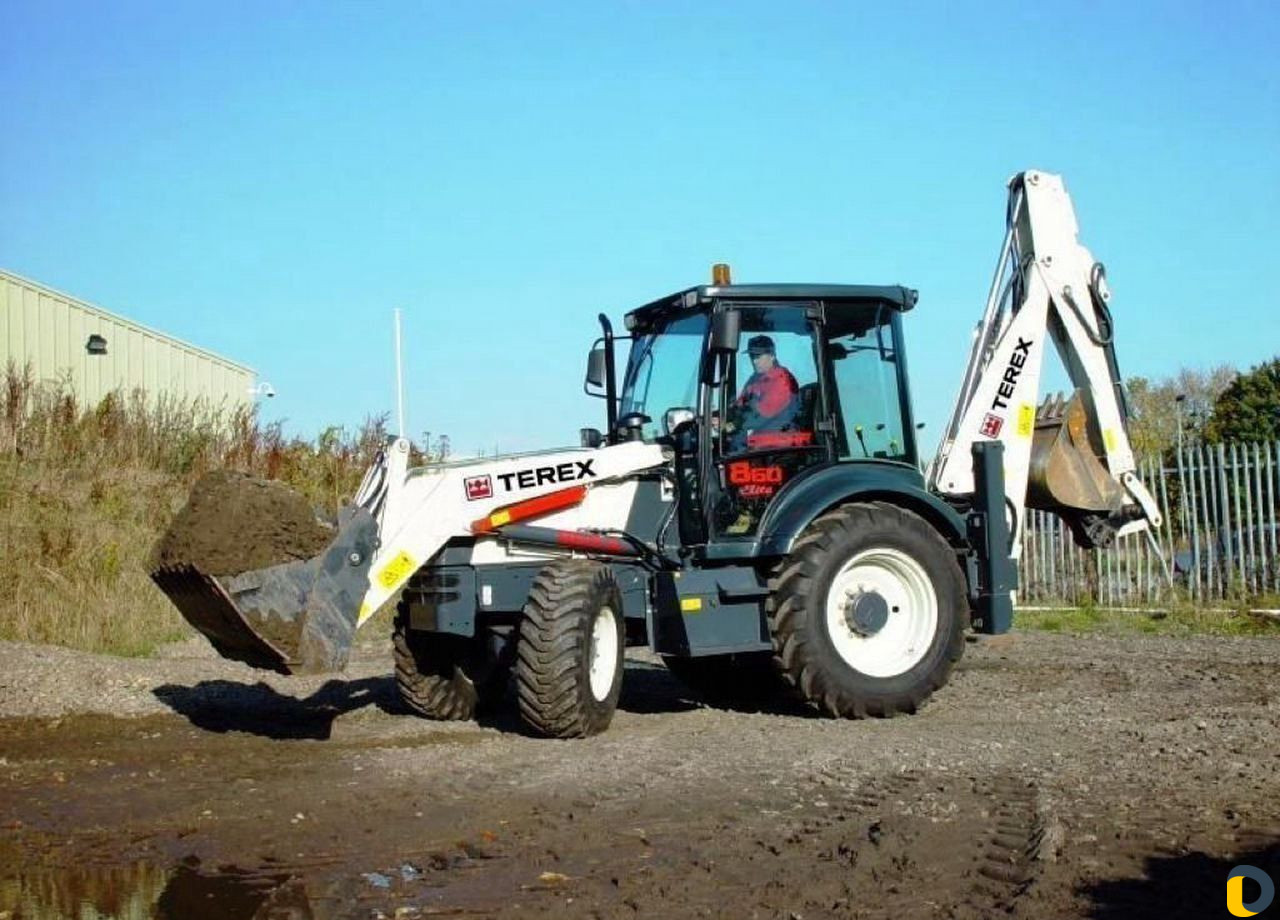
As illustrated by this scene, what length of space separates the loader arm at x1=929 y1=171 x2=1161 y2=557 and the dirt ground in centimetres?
144

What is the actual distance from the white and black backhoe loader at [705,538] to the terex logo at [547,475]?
12mm

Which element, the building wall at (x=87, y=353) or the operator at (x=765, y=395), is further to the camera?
the building wall at (x=87, y=353)

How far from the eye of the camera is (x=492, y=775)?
7098mm

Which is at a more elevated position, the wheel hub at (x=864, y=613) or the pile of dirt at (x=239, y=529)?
the pile of dirt at (x=239, y=529)

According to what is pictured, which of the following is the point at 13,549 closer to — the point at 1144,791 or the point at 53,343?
the point at 53,343

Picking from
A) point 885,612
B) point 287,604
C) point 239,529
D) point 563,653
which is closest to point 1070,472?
point 885,612

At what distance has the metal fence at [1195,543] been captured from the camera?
15.3m

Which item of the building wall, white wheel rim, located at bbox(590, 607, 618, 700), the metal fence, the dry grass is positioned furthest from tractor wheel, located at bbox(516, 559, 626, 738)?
the building wall

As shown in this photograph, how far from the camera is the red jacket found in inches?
352

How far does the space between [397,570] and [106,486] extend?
9381 millimetres

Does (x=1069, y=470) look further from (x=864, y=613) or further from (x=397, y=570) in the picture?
(x=397, y=570)

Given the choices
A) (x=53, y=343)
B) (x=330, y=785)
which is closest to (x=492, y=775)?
(x=330, y=785)

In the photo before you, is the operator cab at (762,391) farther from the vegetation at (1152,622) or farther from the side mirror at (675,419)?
the vegetation at (1152,622)

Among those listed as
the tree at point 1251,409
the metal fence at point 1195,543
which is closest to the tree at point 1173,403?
the tree at point 1251,409
